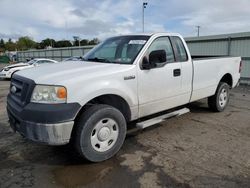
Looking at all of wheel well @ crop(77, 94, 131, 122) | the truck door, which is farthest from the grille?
the truck door

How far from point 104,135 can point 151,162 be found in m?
0.82

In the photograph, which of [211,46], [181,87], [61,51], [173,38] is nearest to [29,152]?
[181,87]

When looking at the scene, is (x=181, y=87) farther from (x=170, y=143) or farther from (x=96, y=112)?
(x=96, y=112)

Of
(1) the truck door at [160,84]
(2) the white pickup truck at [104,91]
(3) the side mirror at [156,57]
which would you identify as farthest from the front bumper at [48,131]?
(3) the side mirror at [156,57]

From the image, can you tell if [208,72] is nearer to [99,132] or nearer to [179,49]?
[179,49]

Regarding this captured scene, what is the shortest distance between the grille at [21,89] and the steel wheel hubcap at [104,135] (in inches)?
40.9

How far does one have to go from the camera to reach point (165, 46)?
4.87m

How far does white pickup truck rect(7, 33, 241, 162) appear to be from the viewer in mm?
3260

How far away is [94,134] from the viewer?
12.0 ft

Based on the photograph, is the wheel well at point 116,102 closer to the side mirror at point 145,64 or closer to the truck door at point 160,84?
the truck door at point 160,84

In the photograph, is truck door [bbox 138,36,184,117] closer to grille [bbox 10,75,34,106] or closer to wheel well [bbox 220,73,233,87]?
grille [bbox 10,75,34,106]

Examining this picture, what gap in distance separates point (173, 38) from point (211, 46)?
969 centimetres

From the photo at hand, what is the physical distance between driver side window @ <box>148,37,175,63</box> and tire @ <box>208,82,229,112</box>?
2092 millimetres

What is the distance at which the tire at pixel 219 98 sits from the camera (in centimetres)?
629
